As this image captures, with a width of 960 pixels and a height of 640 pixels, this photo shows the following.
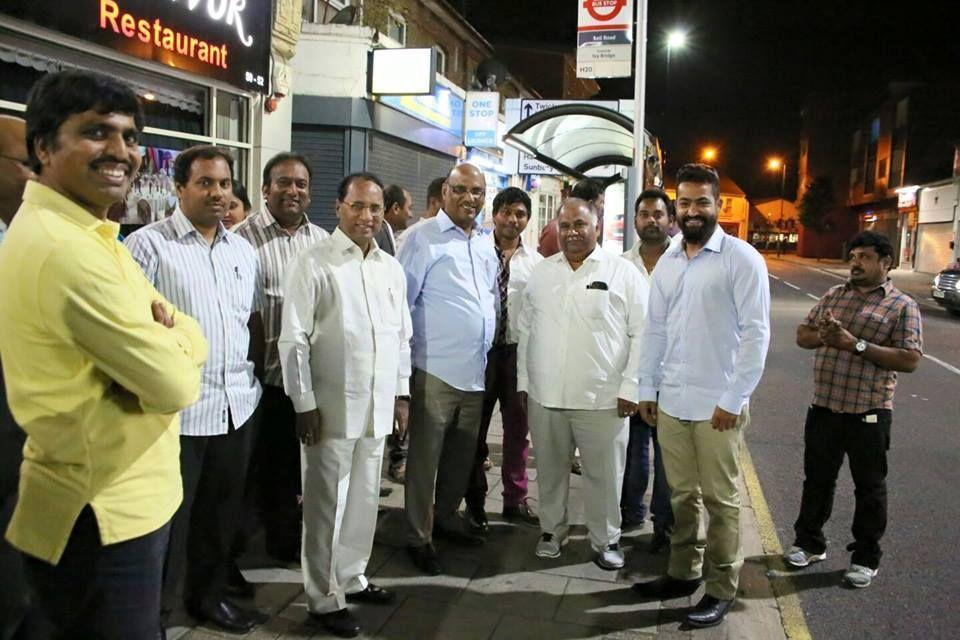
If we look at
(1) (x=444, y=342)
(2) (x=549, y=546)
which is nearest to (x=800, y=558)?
(2) (x=549, y=546)

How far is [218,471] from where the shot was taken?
341 cm

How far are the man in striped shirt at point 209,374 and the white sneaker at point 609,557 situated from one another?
1.93m

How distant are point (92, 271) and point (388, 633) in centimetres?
246

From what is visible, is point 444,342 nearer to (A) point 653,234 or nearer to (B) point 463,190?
(B) point 463,190

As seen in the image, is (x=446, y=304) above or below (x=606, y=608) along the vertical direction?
above

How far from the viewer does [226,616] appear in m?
3.48

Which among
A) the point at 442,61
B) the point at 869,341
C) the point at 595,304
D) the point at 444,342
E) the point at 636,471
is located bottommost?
the point at 636,471

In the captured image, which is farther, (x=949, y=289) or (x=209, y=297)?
(x=949, y=289)

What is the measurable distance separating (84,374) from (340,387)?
5.97 feet

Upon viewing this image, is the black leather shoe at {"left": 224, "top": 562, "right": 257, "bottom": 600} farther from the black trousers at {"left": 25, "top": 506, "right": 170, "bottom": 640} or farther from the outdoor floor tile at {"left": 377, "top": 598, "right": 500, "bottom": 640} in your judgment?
the black trousers at {"left": 25, "top": 506, "right": 170, "bottom": 640}

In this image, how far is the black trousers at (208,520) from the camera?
3.28 m

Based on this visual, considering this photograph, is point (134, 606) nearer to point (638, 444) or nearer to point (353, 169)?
point (638, 444)

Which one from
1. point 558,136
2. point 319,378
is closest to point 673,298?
point 319,378

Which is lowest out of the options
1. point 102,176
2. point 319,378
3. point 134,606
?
point 134,606
